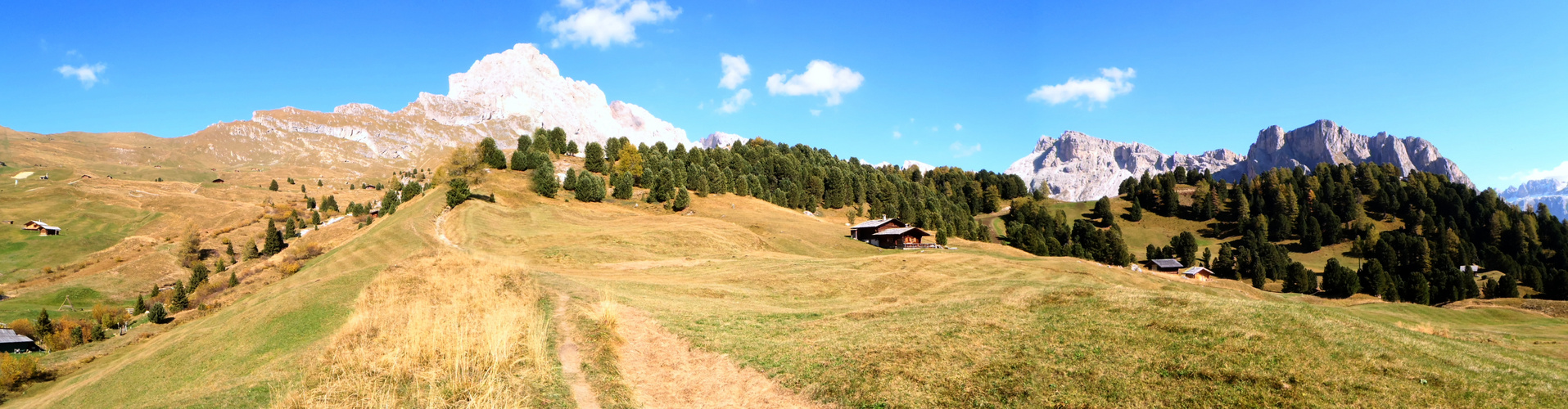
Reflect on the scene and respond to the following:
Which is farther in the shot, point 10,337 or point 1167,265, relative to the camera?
point 1167,265

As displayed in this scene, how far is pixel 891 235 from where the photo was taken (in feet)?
275

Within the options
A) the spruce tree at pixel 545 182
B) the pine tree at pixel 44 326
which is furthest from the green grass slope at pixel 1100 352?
the spruce tree at pixel 545 182

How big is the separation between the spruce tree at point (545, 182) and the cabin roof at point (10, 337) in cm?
4913

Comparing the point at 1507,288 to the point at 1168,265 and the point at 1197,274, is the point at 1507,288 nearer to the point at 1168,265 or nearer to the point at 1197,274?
the point at 1197,274

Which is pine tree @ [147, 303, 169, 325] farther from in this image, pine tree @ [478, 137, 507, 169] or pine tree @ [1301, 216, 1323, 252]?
pine tree @ [1301, 216, 1323, 252]

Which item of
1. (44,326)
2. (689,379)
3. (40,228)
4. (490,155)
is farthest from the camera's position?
(40,228)

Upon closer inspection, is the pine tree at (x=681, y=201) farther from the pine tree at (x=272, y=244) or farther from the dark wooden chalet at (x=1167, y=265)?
the dark wooden chalet at (x=1167, y=265)

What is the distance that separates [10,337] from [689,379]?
7475 centimetres

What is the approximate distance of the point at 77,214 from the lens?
404 ft

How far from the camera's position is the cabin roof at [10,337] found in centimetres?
5188

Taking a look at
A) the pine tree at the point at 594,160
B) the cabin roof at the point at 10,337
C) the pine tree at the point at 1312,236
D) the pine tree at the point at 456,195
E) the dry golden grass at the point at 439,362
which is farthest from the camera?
the pine tree at the point at 1312,236

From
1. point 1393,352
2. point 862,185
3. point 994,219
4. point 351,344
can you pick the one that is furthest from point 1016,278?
point 994,219

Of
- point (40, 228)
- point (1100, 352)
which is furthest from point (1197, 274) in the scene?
point (40, 228)

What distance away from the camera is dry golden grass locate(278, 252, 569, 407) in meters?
10.5
